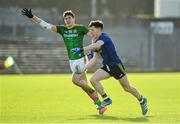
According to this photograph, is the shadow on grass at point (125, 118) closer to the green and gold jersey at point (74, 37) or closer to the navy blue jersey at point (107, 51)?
the navy blue jersey at point (107, 51)

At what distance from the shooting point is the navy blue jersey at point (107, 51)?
612 inches

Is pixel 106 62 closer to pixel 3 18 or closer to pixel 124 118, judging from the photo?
pixel 124 118

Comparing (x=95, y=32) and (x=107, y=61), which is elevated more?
(x=95, y=32)

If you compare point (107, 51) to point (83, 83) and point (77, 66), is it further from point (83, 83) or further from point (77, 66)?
point (83, 83)

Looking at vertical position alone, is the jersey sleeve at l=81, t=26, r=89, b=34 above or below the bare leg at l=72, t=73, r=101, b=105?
above

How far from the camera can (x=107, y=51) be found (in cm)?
1558

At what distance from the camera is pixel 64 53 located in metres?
46.7

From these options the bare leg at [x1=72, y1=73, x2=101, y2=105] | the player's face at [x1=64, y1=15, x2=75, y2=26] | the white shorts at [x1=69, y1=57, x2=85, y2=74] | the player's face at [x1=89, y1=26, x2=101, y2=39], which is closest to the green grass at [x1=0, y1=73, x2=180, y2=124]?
the bare leg at [x1=72, y1=73, x2=101, y2=105]

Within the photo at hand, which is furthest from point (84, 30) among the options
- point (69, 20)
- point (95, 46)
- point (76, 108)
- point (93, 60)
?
point (76, 108)

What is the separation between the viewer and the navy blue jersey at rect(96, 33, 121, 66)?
51.0 feet

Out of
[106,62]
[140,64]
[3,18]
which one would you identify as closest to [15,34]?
[3,18]

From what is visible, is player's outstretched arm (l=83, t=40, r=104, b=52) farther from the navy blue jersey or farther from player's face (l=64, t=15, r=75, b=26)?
player's face (l=64, t=15, r=75, b=26)

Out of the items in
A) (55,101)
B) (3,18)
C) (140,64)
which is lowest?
(140,64)

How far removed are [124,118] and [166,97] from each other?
22.3ft
